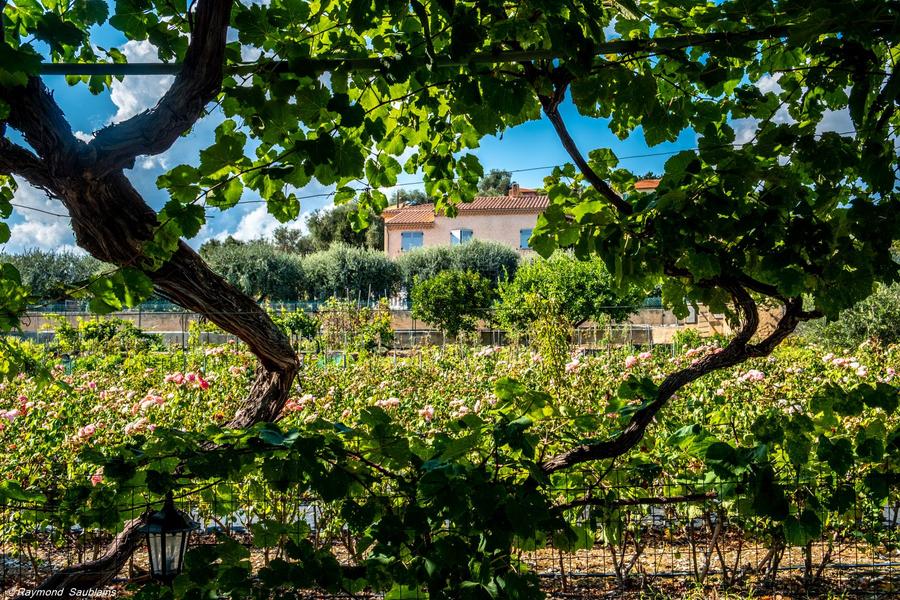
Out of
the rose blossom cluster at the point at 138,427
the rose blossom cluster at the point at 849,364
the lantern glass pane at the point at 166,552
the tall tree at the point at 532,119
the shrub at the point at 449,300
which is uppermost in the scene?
the shrub at the point at 449,300

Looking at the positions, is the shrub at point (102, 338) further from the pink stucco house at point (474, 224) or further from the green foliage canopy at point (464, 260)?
the pink stucco house at point (474, 224)

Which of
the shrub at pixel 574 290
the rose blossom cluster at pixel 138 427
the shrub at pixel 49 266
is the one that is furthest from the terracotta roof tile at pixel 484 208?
the rose blossom cluster at pixel 138 427

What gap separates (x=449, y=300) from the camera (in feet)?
76.8

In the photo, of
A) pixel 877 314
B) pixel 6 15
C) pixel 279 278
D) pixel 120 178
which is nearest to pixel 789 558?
pixel 120 178

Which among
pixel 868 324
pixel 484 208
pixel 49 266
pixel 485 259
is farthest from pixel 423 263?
pixel 868 324

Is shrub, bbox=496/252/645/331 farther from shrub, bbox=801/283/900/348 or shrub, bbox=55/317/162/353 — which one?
shrub, bbox=55/317/162/353

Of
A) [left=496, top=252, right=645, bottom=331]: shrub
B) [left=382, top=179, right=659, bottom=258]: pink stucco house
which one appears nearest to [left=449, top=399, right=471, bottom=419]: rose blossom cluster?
[left=496, top=252, right=645, bottom=331]: shrub

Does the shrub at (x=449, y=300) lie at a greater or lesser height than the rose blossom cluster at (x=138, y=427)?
greater

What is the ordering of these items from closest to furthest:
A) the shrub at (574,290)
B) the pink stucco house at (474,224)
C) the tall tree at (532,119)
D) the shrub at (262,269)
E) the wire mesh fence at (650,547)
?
the tall tree at (532,119) < the wire mesh fence at (650,547) < the shrub at (574,290) < the shrub at (262,269) < the pink stucco house at (474,224)

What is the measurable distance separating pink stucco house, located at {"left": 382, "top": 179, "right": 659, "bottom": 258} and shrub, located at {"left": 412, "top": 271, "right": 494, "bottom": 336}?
33.2ft

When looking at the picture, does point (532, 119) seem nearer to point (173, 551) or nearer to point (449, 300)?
point (173, 551)

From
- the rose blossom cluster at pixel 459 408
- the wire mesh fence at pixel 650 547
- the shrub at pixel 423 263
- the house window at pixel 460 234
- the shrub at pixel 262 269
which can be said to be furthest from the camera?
the house window at pixel 460 234

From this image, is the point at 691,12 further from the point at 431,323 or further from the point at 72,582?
the point at 431,323

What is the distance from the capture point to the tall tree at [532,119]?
1584 mm
